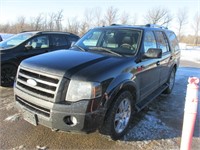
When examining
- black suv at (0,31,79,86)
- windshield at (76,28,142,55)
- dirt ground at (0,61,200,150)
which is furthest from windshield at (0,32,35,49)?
windshield at (76,28,142,55)

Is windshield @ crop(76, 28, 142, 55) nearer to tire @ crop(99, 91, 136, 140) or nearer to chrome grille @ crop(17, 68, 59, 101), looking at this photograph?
tire @ crop(99, 91, 136, 140)

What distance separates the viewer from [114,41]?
430 cm

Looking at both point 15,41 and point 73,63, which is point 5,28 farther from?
point 73,63

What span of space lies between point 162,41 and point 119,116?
8.91 feet

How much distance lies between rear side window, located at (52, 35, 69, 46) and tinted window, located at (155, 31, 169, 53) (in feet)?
12.0

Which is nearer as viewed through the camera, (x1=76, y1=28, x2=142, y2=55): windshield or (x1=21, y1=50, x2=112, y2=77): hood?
(x1=21, y1=50, x2=112, y2=77): hood

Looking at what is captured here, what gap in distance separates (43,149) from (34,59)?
1.43m

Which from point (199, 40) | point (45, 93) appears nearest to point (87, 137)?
point (45, 93)

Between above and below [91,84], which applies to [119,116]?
below

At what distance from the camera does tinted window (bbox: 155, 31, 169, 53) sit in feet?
16.7

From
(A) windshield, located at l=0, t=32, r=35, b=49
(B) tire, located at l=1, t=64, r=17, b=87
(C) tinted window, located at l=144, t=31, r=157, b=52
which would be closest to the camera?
(C) tinted window, located at l=144, t=31, r=157, b=52

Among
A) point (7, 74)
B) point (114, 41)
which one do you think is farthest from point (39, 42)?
point (114, 41)

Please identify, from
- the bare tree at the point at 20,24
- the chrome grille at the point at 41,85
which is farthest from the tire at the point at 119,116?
the bare tree at the point at 20,24

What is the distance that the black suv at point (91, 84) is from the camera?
9.45ft
